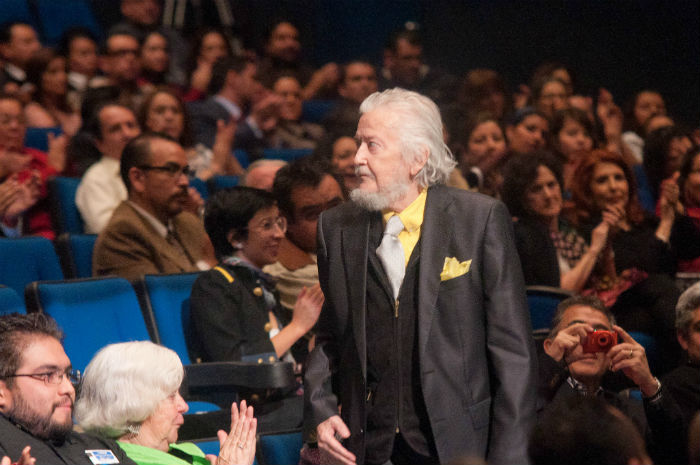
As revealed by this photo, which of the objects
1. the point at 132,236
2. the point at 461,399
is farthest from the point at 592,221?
the point at 461,399

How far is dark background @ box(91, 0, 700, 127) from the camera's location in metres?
6.80

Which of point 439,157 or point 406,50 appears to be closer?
point 439,157

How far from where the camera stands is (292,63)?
7223 mm

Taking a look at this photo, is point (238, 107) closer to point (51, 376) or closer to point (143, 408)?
point (143, 408)

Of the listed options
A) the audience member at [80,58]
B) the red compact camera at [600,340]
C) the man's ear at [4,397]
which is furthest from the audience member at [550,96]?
the man's ear at [4,397]

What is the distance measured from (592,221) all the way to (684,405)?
1.48m

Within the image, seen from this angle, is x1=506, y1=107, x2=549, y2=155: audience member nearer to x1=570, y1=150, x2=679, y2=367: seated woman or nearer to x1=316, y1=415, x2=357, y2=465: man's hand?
x1=570, y1=150, x2=679, y2=367: seated woman

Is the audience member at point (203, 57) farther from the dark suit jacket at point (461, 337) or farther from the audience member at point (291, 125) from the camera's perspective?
the dark suit jacket at point (461, 337)

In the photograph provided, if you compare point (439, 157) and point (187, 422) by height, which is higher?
point (439, 157)

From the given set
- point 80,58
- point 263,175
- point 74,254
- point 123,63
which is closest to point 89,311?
point 74,254

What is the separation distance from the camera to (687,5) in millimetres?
6723

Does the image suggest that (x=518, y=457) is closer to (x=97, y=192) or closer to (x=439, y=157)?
(x=439, y=157)

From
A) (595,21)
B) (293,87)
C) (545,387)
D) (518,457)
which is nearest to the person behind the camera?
(518,457)

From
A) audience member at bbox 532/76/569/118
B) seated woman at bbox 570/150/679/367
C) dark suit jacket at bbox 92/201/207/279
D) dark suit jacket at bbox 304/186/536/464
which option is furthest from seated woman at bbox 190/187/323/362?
audience member at bbox 532/76/569/118
